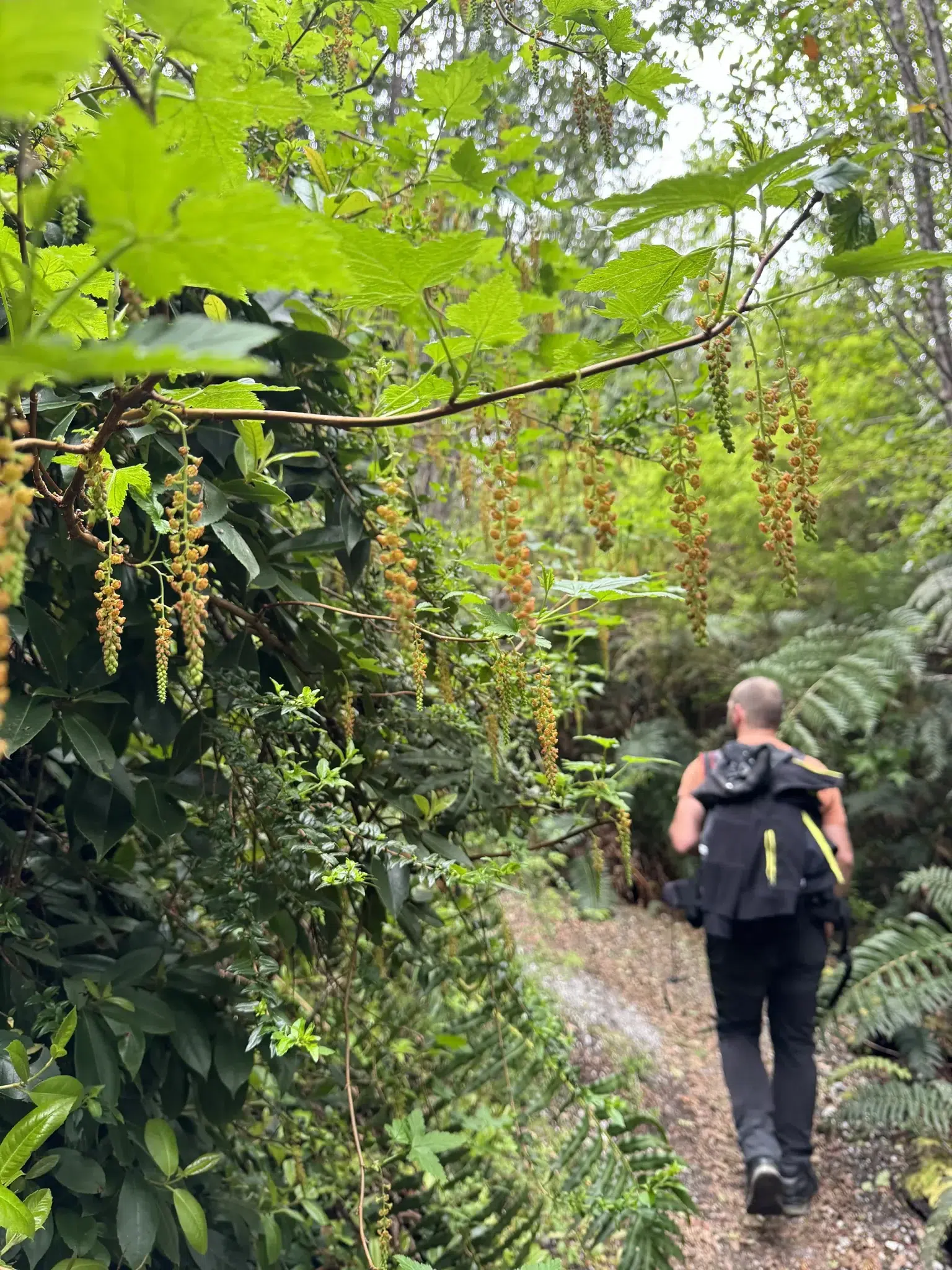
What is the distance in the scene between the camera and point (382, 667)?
51.3 inches

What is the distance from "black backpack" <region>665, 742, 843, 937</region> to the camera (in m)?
3.06

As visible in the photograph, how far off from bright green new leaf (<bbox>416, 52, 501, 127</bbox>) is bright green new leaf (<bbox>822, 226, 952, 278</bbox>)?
30.0 inches

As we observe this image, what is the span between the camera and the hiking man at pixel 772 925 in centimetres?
303

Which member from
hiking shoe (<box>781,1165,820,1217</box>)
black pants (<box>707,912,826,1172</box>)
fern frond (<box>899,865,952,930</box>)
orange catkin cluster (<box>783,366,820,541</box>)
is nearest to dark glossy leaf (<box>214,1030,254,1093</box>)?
orange catkin cluster (<box>783,366,820,541</box>)

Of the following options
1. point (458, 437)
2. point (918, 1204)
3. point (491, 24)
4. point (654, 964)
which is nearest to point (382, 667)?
point (458, 437)

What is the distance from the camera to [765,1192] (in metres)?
2.90

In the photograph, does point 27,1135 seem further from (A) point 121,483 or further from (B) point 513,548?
(B) point 513,548

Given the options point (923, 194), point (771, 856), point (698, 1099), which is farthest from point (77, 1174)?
point (698, 1099)

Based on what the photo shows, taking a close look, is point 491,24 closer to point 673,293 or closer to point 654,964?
point 673,293

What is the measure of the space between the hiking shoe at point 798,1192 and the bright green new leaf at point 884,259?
3252 mm

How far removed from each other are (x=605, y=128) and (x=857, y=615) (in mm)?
5116

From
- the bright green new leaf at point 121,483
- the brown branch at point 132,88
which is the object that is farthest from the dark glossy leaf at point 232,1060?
the brown branch at point 132,88

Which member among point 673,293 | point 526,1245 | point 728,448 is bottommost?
point 526,1245

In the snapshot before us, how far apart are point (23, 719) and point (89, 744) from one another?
0.08 meters
